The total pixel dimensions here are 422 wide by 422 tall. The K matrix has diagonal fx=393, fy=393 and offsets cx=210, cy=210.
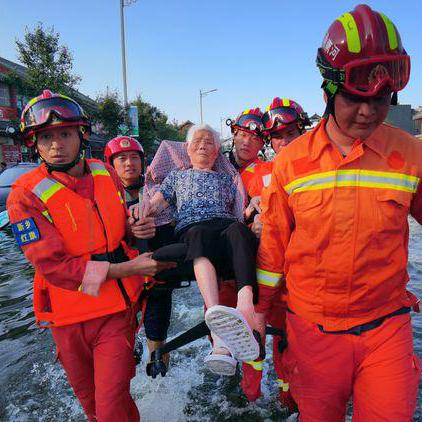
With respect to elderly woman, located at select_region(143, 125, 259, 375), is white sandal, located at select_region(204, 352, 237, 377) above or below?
below

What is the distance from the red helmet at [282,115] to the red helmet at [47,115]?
5.87ft

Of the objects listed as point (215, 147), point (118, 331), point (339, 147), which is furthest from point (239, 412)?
point (339, 147)

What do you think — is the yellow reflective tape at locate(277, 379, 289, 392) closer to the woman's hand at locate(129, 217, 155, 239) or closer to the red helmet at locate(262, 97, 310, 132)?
the woman's hand at locate(129, 217, 155, 239)

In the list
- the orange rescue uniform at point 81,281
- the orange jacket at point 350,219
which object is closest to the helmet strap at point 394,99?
the orange jacket at point 350,219

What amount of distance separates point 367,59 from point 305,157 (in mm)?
567

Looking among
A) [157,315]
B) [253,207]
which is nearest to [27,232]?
[253,207]

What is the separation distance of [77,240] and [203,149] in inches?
56.2

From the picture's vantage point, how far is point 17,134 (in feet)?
10.1

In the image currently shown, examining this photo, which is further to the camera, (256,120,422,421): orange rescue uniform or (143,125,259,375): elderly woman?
(143,125,259,375): elderly woman

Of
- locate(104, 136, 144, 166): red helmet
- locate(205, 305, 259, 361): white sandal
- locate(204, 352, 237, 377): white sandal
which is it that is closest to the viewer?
locate(205, 305, 259, 361): white sandal

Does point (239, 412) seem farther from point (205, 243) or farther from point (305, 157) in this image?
point (305, 157)

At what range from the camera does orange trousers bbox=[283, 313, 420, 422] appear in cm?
197

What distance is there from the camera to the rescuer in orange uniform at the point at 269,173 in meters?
3.75

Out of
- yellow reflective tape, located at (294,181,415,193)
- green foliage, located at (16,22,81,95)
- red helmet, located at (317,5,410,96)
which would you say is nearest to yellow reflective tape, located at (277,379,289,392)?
yellow reflective tape, located at (294,181,415,193)
